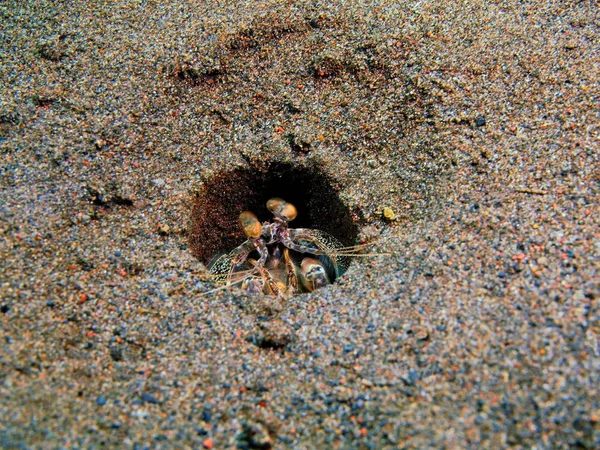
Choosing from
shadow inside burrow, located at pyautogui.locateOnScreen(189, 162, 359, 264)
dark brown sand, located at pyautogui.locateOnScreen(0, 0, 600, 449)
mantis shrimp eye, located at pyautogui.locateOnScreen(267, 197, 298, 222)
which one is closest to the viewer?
dark brown sand, located at pyautogui.locateOnScreen(0, 0, 600, 449)

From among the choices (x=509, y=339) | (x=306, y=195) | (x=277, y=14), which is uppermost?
(x=277, y=14)

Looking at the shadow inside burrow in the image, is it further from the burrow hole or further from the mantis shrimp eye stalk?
the mantis shrimp eye stalk

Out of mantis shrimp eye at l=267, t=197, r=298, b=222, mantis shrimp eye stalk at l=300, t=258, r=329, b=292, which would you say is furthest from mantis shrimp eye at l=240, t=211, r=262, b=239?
mantis shrimp eye stalk at l=300, t=258, r=329, b=292

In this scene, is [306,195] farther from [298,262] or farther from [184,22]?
[184,22]

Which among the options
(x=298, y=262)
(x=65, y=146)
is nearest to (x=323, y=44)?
(x=298, y=262)

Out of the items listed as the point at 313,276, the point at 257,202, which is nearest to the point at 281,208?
the point at 257,202
